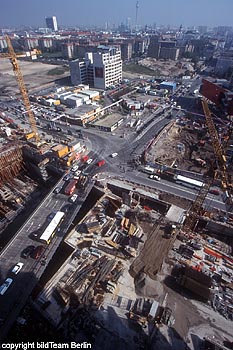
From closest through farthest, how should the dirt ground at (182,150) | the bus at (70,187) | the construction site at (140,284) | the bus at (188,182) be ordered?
1. the construction site at (140,284)
2. the bus at (70,187)
3. the bus at (188,182)
4. the dirt ground at (182,150)

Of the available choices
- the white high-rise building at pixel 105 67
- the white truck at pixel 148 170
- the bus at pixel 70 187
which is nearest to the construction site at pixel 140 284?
the bus at pixel 70 187

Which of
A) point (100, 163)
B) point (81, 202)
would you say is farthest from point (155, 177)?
point (81, 202)

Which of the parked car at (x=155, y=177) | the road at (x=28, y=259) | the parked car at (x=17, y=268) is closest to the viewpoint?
the road at (x=28, y=259)

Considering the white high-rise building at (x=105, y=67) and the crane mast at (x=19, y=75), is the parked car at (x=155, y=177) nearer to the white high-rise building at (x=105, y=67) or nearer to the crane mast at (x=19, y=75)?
the crane mast at (x=19, y=75)

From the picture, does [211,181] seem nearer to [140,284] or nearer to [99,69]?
[140,284]

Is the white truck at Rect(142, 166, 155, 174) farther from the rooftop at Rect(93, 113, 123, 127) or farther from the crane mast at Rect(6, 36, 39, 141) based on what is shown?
the crane mast at Rect(6, 36, 39, 141)
